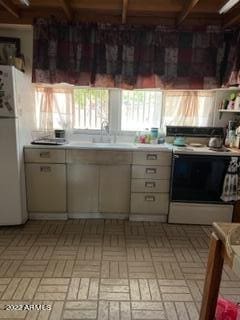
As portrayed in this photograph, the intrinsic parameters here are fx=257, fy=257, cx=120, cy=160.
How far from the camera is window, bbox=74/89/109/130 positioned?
3.45 metres

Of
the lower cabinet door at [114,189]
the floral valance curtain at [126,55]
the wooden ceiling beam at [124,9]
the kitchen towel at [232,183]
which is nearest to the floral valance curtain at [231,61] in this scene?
the floral valance curtain at [126,55]

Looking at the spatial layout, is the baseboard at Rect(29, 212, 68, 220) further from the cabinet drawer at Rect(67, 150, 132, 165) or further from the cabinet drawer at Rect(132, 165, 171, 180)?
the cabinet drawer at Rect(132, 165, 171, 180)

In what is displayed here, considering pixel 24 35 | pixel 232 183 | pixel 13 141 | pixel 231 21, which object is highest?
pixel 231 21

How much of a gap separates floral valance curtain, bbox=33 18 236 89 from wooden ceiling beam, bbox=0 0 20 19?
0.24 metres

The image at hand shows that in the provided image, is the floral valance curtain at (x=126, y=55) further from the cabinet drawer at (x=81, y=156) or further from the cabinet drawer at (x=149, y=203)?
the cabinet drawer at (x=149, y=203)

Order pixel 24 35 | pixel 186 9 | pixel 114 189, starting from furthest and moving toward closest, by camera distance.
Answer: pixel 24 35, pixel 114 189, pixel 186 9

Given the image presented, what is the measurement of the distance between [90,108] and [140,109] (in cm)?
68

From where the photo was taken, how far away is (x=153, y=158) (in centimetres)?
304

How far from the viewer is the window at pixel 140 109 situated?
347 cm

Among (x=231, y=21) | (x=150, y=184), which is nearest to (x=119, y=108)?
(x=150, y=184)

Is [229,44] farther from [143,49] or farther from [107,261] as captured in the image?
[107,261]

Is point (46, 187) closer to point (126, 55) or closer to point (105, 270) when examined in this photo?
point (105, 270)

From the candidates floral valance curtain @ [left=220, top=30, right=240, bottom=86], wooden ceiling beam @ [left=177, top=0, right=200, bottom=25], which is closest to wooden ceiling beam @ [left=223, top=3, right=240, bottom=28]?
floral valance curtain @ [left=220, top=30, right=240, bottom=86]

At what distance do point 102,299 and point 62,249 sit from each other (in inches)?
31.5
